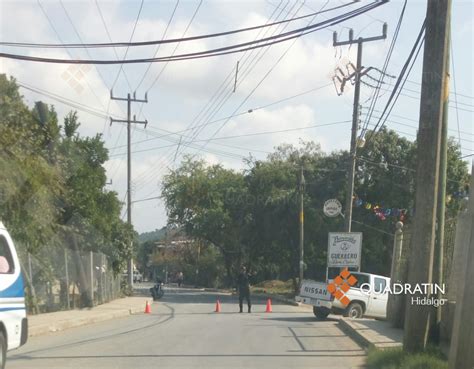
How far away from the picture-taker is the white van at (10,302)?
32.0 feet

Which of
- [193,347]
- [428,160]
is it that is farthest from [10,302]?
[428,160]

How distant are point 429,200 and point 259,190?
117ft

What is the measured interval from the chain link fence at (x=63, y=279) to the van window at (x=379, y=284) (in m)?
→ 10.8

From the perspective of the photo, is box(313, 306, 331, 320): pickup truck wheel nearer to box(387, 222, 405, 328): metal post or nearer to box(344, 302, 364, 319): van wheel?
box(344, 302, 364, 319): van wheel

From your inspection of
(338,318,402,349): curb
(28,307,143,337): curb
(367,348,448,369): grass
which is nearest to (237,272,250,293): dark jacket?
(28,307,143,337): curb

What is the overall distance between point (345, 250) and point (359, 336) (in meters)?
9.51

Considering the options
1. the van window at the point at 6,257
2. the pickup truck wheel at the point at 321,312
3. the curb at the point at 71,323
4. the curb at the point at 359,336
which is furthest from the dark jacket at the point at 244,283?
the van window at the point at 6,257

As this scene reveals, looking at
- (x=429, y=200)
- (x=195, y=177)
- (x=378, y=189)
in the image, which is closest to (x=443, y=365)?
(x=429, y=200)

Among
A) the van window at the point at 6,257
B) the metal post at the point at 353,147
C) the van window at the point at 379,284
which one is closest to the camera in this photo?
the van window at the point at 6,257

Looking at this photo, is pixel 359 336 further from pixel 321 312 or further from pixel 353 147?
pixel 353 147

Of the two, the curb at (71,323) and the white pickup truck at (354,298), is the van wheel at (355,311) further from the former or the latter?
the curb at (71,323)

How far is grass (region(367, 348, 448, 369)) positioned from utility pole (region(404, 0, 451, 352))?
0.25 metres

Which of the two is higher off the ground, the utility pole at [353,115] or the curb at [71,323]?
the utility pole at [353,115]

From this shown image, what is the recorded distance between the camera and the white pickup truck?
23.0 meters
